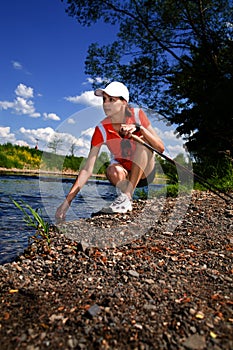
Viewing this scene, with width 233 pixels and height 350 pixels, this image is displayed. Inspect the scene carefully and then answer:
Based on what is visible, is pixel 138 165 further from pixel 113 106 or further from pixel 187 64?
pixel 187 64

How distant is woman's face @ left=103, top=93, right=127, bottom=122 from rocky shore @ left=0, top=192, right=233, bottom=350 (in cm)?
132

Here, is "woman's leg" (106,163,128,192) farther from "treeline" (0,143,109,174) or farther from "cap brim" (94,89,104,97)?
"treeline" (0,143,109,174)

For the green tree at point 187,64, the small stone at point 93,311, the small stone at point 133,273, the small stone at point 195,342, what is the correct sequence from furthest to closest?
the green tree at point 187,64
the small stone at point 133,273
the small stone at point 93,311
the small stone at point 195,342

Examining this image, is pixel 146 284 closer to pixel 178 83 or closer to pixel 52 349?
pixel 52 349

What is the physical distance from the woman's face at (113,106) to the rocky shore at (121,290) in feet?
4.32

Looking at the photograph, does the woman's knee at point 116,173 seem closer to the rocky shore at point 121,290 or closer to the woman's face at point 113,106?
the woman's face at point 113,106

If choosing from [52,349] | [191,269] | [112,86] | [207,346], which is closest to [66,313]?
[52,349]

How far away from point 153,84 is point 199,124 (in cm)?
235

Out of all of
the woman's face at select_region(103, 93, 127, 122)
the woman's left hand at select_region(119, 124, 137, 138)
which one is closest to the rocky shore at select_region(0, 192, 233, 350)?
the woman's left hand at select_region(119, 124, 137, 138)

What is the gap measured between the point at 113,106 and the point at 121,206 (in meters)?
1.22

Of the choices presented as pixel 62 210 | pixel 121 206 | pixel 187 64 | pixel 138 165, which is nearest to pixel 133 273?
pixel 62 210

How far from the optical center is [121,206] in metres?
3.71

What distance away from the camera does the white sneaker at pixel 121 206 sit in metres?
3.69

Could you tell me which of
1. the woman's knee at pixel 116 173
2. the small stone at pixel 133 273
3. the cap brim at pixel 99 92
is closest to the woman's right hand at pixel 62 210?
the woman's knee at pixel 116 173
